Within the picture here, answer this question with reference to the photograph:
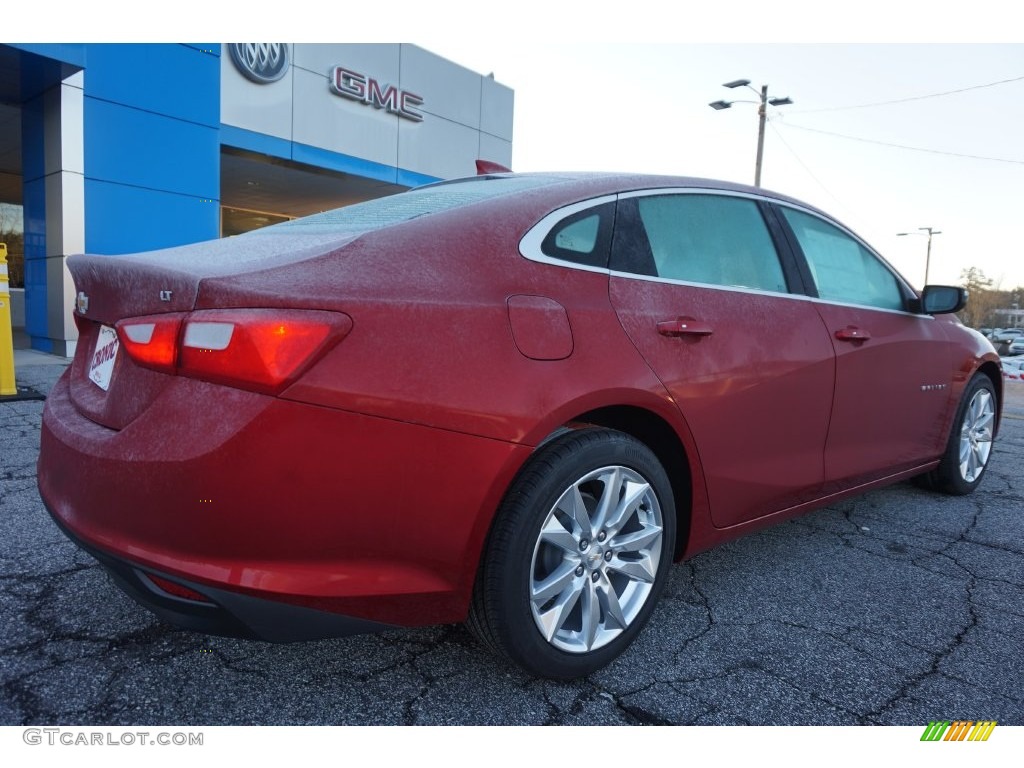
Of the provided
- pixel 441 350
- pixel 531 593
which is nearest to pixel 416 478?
pixel 441 350

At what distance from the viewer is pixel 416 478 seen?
1.60 metres

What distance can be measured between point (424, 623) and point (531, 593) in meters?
0.27

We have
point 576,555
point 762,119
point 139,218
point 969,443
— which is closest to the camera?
point 576,555

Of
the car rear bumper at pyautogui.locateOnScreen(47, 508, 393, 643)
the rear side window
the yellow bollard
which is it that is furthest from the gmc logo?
the car rear bumper at pyautogui.locateOnScreen(47, 508, 393, 643)

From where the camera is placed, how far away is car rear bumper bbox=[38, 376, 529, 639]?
4.87 ft

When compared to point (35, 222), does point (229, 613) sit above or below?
below

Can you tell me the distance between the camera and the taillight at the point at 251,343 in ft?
4.86

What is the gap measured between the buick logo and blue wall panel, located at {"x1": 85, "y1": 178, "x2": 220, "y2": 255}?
3354 millimetres

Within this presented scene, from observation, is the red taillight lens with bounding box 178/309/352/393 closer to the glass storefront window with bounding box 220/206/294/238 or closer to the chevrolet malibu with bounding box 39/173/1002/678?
the chevrolet malibu with bounding box 39/173/1002/678

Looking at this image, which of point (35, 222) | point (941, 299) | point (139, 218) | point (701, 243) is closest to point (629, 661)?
point (701, 243)

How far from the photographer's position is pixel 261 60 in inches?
513

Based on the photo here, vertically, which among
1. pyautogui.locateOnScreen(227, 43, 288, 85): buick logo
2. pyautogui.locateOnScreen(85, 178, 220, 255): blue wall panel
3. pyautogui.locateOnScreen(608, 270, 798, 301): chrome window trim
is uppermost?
pyautogui.locateOnScreen(227, 43, 288, 85): buick logo

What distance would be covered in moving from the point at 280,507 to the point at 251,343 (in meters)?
0.34

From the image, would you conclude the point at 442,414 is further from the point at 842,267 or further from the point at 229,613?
the point at 842,267
